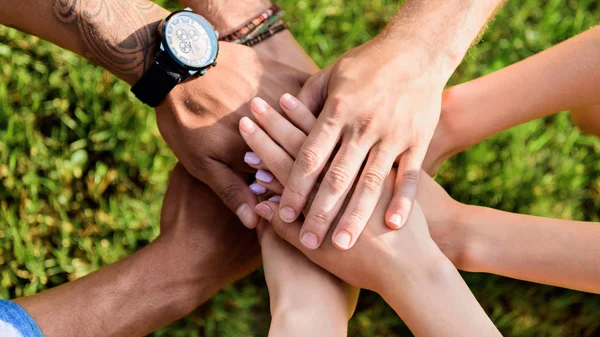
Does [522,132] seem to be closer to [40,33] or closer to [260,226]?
[260,226]

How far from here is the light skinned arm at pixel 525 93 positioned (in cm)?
191

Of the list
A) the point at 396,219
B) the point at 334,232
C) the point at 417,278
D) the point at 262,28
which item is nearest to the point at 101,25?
the point at 262,28

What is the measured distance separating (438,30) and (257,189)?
2.37 feet

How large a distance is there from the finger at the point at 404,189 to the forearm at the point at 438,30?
0.28 meters

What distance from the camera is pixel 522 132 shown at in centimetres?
275

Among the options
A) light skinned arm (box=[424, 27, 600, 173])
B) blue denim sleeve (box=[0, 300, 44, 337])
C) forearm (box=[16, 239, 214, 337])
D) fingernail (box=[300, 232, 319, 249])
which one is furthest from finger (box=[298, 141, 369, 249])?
blue denim sleeve (box=[0, 300, 44, 337])

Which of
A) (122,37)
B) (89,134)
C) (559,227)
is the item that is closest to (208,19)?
(122,37)

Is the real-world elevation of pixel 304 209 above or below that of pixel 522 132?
above

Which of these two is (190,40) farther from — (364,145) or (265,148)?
(364,145)

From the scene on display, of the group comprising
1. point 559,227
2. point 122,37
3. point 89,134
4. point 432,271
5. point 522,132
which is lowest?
point 522,132

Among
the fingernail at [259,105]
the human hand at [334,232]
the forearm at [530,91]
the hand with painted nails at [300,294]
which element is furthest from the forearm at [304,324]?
the forearm at [530,91]

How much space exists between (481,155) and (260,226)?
3.75 ft

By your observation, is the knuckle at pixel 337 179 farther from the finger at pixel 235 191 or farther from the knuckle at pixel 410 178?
the finger at pixel 235 191

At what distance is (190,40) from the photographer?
6.34ft
